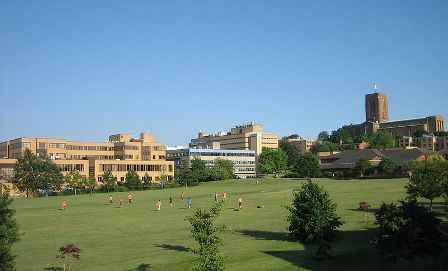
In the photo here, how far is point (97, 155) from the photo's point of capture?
173750 mm

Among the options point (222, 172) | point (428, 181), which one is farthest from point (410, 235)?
point (222, 172)

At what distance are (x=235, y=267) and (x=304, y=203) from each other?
1083 centimetres

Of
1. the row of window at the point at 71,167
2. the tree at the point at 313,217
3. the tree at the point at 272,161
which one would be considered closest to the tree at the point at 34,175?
the row of window at the point at 71,167

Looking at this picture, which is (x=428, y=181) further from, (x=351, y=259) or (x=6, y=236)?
(x=6, y=236)

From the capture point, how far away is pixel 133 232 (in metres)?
51.8

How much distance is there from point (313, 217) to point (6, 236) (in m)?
22.6

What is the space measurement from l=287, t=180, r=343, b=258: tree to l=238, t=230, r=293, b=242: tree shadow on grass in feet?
4.63

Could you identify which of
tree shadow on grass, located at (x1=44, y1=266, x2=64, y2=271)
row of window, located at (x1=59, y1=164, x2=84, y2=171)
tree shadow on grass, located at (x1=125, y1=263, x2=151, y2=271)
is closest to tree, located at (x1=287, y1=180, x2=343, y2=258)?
tree shadow on grass, located at (x1=125, y1=263, x2=151, y2=271)

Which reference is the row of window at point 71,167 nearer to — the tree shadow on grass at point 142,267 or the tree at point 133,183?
the tree at point 133,183

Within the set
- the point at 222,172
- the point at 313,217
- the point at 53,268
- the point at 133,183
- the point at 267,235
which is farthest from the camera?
the point at 222,172

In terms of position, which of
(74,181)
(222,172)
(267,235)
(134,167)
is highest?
(134,167)

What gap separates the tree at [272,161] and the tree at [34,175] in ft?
254

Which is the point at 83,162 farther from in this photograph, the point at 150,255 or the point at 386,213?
the point at 386,213

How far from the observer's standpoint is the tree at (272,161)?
18200 cm
